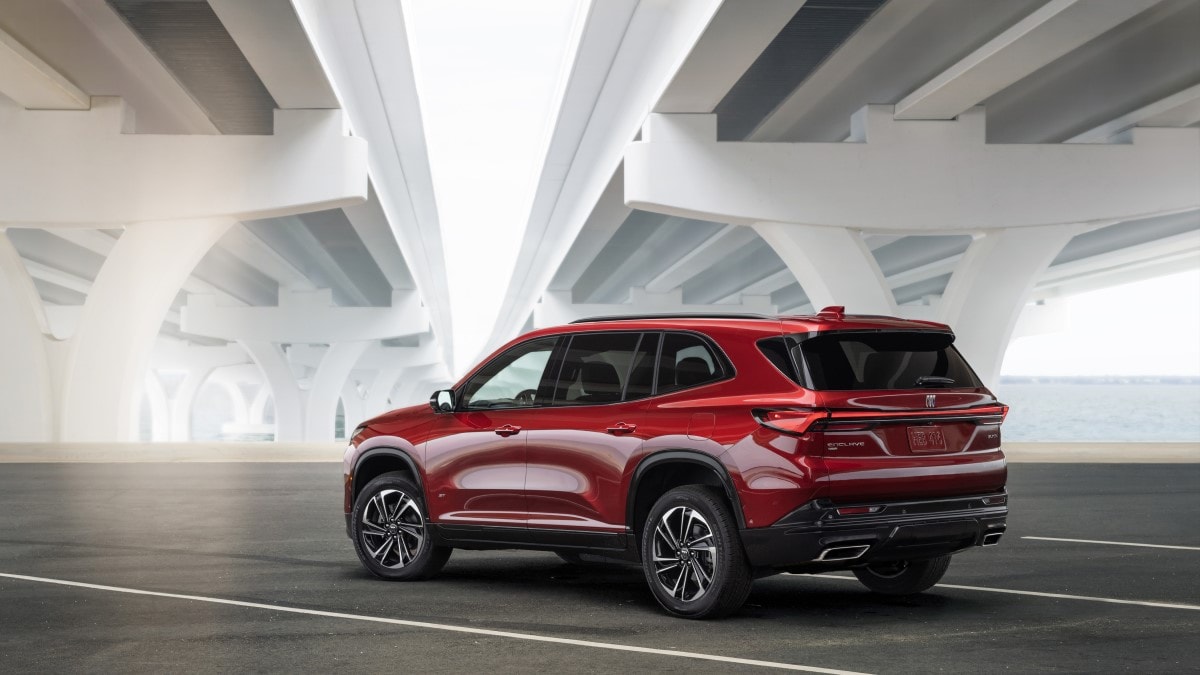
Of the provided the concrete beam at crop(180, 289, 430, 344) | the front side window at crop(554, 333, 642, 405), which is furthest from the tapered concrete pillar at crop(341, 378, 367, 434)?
the front side window at crop(554, 333, 642, 405)

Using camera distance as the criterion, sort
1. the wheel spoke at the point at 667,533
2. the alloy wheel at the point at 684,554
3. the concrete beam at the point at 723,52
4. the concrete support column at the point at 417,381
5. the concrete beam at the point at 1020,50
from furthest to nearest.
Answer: the concrete support column at the point at 417,381 < the concrete beam at the point at 723,52 < the concrete beam at the point at 1020,50 < the wheel spoke at the point at 667,533 < the alloy wheel at the point at 684,554

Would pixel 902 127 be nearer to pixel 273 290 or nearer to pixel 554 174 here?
pixel 554 174

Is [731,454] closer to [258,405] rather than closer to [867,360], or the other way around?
[867,360]

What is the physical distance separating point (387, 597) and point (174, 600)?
3.96ft

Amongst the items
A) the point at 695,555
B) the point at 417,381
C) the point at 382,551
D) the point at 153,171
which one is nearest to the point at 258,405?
the point at 417,381

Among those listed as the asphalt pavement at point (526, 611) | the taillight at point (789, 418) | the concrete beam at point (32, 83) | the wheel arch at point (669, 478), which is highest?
the concrete beam at point (32, 83)

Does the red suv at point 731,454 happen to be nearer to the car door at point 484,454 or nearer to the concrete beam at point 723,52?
the car door at point 484,454

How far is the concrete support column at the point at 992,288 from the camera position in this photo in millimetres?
23750

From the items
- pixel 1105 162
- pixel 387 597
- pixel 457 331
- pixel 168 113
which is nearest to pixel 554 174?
pixel 168 113

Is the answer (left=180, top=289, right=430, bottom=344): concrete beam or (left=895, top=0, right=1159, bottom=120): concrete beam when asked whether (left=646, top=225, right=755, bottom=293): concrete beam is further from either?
(left=895, top=0, right=1159, bottom=120): concrete beam

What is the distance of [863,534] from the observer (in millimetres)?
6715

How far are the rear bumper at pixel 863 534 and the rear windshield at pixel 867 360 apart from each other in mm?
609

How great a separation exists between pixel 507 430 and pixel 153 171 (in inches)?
635

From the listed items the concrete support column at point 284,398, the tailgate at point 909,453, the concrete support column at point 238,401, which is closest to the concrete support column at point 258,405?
the concrete support column at point 238,401
